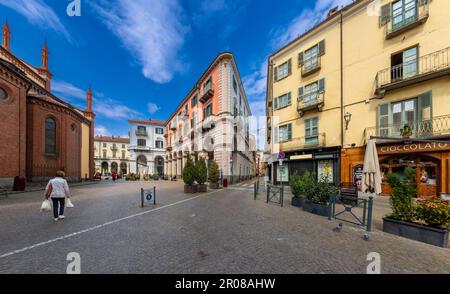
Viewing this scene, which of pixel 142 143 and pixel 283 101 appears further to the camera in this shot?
pixel 142 143

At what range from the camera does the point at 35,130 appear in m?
21.4

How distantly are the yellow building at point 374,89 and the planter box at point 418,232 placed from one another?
157 inches

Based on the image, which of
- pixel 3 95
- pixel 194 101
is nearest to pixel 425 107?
pixel 194 101

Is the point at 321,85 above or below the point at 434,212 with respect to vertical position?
above

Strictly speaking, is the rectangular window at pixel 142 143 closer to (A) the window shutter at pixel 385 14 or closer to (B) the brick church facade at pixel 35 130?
(B) the brick church facade at pixel 35 130

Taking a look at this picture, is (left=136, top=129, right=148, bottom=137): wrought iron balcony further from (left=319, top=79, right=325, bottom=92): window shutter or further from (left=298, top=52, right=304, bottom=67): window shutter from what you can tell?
(left=319, top=79, right=325, bottom=92): window shutter

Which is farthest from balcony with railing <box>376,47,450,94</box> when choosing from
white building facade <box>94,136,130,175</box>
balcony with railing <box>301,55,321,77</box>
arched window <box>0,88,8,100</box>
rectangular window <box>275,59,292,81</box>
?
white building facade <box>94,136,130,175</box>

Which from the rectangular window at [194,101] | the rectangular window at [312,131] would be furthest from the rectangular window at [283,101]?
the rectangular window at [194,101]

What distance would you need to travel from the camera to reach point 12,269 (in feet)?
11.2

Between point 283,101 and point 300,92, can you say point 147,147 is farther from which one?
point 300,92

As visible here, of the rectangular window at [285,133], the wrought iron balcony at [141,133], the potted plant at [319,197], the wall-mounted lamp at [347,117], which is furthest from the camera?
the wrought iron balcony at [141,133]

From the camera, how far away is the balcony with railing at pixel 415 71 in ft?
34.5

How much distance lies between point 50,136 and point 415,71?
36.2 meters

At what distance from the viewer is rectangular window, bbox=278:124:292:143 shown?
18.3m
